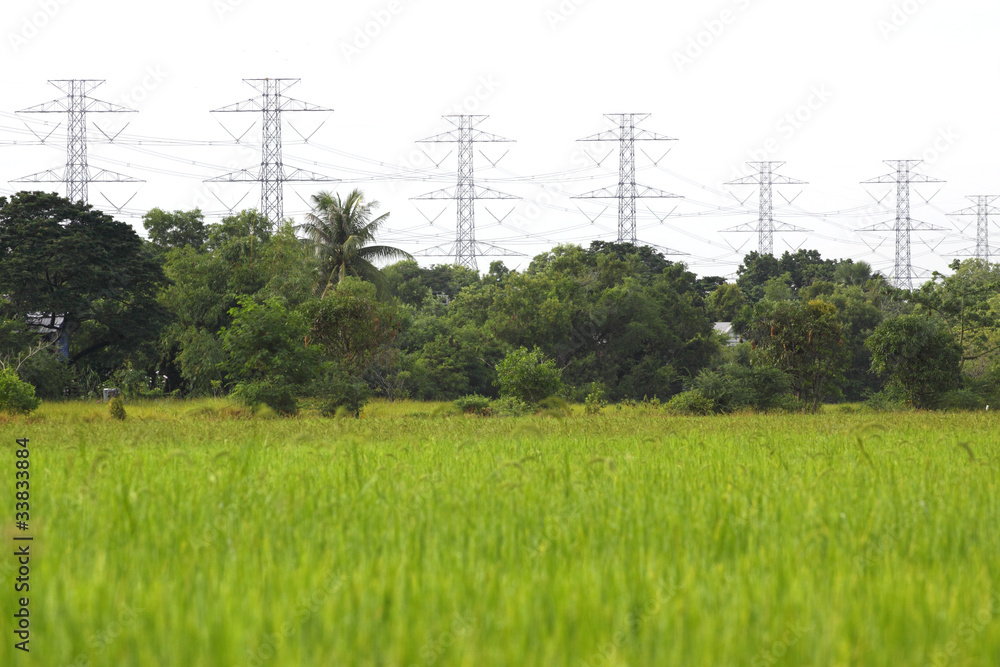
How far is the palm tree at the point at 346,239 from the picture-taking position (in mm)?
38781

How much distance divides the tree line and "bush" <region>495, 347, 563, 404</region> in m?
0.07

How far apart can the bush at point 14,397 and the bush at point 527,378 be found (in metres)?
13.0

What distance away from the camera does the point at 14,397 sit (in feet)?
64.8

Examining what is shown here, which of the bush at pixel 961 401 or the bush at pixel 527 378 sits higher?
the bush at pixel 527 378

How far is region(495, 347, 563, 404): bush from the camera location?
26.0 meters

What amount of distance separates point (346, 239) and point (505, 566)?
119 ft

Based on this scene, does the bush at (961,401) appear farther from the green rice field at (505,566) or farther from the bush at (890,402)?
the green rice field at (505,566)

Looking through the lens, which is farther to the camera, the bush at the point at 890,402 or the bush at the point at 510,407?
the bush at the point at 890,402

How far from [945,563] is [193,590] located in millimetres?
3579

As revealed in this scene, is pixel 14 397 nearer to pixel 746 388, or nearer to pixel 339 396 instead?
pixel 339 396

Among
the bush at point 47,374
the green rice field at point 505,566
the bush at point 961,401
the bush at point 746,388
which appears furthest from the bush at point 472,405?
the green rice field at point 505,566

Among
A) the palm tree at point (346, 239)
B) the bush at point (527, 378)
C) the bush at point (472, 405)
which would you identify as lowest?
the bush at point (472, 405)

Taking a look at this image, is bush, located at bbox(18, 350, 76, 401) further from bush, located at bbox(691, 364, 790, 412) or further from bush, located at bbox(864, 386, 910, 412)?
bush, located at bbox(864, 386, 910, 412)

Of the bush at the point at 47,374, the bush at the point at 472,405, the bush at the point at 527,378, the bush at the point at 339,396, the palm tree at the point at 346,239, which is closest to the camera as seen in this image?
the bush at the point at 339,396
